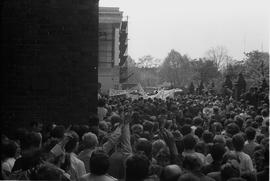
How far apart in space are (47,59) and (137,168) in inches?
225

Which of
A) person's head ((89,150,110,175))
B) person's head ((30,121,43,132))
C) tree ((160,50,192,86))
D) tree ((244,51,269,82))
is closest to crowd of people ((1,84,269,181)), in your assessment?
person's head ((89,150,110,175))

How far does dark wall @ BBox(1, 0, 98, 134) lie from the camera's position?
34.2 feet

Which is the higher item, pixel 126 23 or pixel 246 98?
pixel 126 23

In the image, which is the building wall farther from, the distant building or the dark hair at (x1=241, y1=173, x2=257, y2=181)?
the dark hair at (x1=241, y1=173, x2=257, y2=181)

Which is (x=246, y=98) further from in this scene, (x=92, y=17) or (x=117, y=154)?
(x=117, y=154)

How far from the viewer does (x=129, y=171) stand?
538 centimetres

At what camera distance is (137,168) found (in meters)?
5.33

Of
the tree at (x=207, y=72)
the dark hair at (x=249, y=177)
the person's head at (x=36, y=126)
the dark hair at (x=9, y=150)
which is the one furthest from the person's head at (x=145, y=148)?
the tree at (x=207, y=72)

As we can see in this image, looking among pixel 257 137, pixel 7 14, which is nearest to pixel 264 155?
pixel 257 137

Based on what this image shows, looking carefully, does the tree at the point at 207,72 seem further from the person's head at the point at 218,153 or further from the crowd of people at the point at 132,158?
the person's head at the point at 218,153

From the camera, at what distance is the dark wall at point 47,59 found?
1041 centimetres

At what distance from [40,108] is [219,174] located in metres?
5.42

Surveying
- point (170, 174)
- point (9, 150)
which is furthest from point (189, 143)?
point (9, 150)

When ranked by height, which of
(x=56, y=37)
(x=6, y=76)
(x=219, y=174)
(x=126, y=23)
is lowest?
(x=219, y=174)
